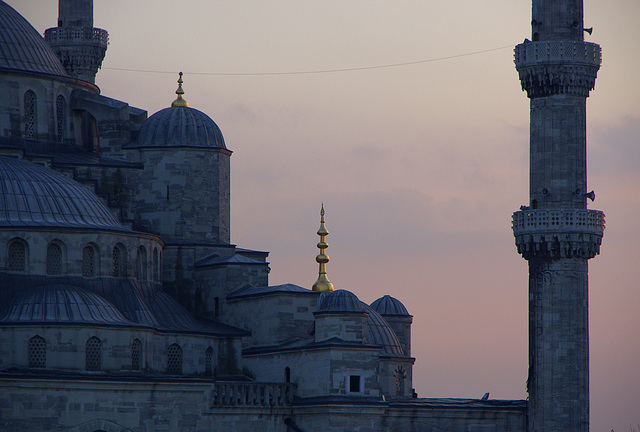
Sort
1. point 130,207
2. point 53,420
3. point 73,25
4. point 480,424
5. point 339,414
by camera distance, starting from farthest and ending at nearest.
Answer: point 73,25 → point 130,207 → point 480,424 → point 339,414 → point 53,420

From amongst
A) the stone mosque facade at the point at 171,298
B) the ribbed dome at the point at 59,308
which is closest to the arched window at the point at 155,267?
the stone mosque facade at the point at 171,298

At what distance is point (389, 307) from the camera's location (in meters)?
74.8

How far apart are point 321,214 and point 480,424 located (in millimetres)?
12932

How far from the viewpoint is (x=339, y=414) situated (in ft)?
193

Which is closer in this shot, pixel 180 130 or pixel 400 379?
pixel 180 130

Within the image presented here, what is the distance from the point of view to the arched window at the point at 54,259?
196 feet

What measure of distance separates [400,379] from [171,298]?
11.9 metres

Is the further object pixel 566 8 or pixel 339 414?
pixel 566 8

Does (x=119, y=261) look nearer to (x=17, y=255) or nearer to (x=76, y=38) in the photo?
(x=17, y=255)

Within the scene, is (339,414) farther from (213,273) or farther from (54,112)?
(54,112)

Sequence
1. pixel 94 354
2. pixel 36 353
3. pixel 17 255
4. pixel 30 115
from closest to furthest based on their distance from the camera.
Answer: pixel 36 353, pixel 94 354, pixel 17 255, pixel 30 115

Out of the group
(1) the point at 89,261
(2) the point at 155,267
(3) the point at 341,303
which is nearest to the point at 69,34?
(2) the point at 155,267

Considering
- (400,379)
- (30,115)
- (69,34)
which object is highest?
(69,34)

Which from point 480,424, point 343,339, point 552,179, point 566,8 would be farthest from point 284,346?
point 566,8
